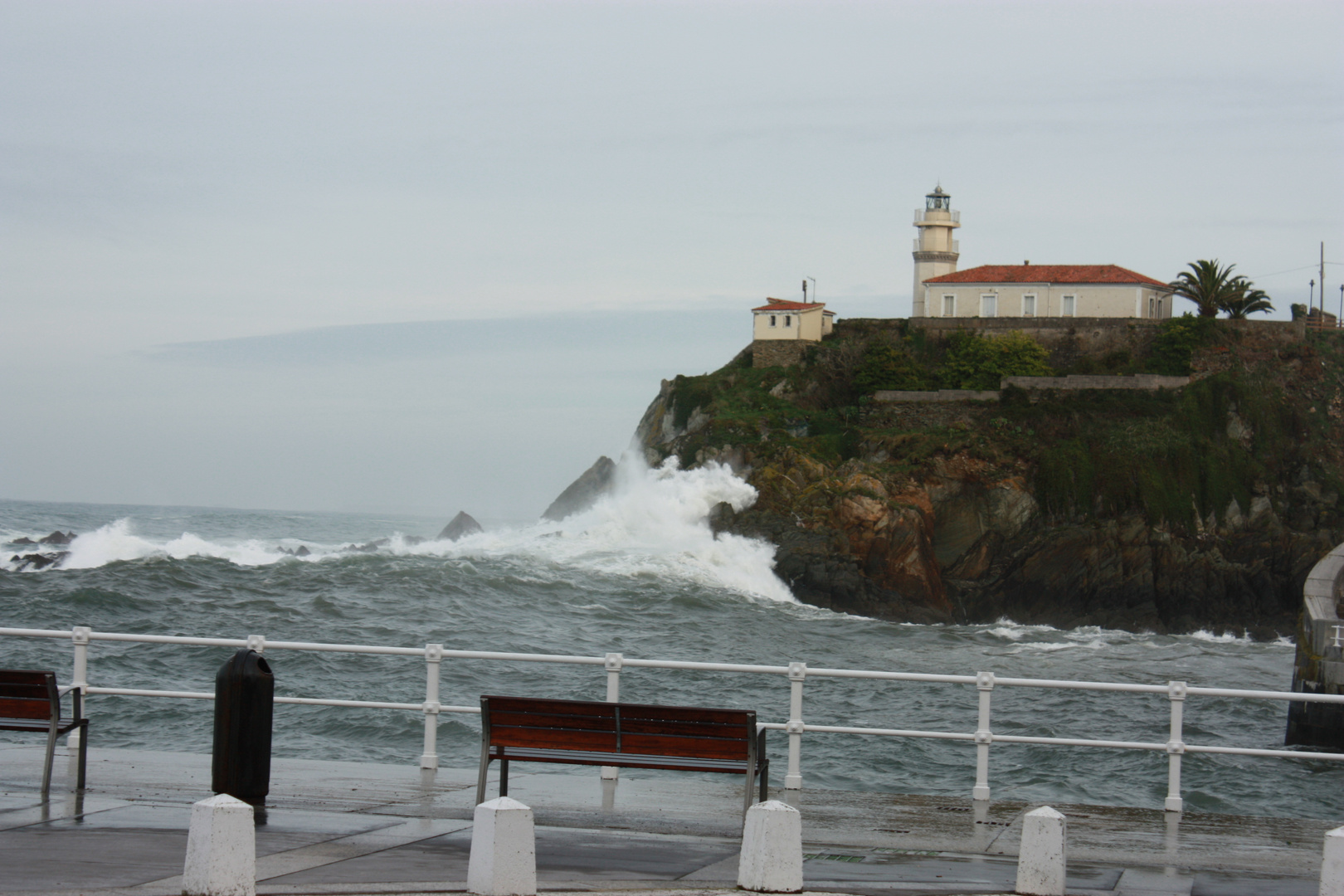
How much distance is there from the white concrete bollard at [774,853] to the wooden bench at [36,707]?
440 cm

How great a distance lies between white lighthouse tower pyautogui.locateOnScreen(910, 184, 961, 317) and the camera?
2498 inches

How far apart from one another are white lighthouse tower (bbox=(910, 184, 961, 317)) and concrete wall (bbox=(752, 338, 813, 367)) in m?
7.12

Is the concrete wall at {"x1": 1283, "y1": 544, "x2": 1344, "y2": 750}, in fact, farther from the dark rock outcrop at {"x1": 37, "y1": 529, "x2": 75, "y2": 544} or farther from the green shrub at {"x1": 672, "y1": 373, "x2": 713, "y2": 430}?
the dark rock outcrop at {"x1": 37, "y1": 529, "x2": 75, "y2": 544}

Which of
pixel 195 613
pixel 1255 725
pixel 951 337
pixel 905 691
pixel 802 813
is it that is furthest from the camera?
pixel 951 337

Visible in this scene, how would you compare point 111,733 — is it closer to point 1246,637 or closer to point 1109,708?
point 1109,708

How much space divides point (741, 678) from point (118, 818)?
779 inches

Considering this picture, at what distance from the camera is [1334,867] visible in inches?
209

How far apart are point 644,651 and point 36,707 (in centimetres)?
2400

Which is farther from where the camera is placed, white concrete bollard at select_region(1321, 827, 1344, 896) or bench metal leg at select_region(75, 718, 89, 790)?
bench metal leg at select_region(75, 718, 89, 790)

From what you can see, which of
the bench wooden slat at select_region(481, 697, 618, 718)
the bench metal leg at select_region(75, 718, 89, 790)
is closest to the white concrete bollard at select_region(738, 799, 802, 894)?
the bench wooden slat at select_region(481, 697, 618, 718)

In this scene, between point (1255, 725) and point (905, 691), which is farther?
point (905, 691)

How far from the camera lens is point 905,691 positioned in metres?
25.5

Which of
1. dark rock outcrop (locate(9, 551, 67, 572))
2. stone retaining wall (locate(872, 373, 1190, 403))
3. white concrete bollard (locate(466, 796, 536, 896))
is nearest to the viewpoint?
white concrete bollard (locate(466, 796, 536, 896))

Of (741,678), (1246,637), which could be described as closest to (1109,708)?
(741,678)
